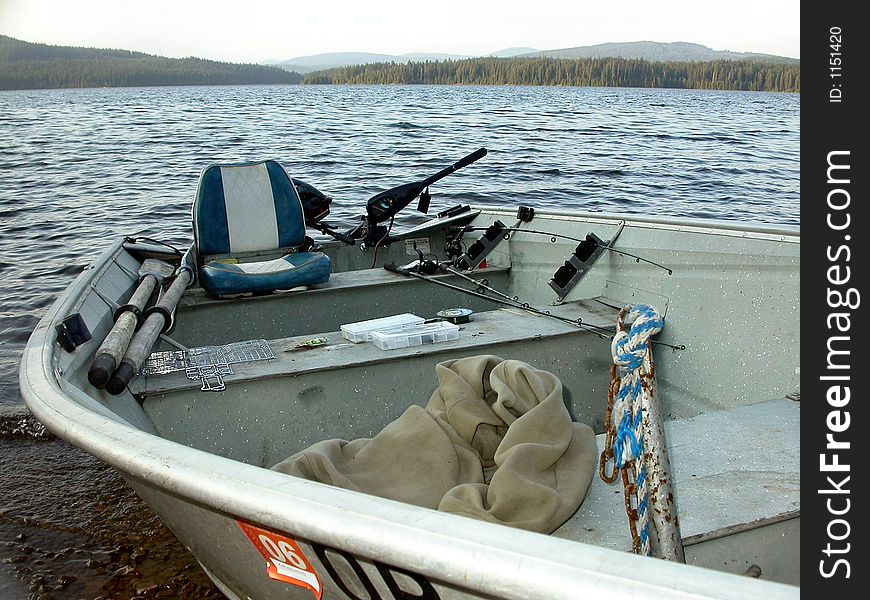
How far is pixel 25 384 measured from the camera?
2812 mm

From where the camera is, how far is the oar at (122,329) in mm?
3094

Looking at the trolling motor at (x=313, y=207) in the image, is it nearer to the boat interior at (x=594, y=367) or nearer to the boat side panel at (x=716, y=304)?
the boat interior at (x=594, y=367)

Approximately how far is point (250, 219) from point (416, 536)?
4.03 metres

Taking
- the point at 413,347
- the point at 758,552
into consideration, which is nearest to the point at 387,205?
the point at 413,347

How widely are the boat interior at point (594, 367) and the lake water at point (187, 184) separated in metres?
0.83

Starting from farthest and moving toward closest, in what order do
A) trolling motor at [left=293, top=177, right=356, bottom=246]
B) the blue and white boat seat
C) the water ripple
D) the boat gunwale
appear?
the water ripple, trolling motor at [left=293, top=177, right=356, bottom=246], the blue and white boat seat, the boat gunwale

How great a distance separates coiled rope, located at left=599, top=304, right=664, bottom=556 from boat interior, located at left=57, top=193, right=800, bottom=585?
0.96ft

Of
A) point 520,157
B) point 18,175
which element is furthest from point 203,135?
point 520,157

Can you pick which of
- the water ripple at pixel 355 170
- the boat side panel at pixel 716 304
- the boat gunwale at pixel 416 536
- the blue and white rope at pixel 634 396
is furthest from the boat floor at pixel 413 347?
the water ripple at pixel 355 170

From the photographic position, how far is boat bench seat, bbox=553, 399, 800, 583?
7.61 feet

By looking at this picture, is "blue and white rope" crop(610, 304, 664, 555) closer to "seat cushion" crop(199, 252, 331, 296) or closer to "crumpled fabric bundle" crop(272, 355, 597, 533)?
"crumpled fabric bundle" crop(272, 355, 597, 533)

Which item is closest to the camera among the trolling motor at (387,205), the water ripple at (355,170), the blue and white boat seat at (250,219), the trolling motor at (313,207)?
the blue and white boat seat at (250,219)

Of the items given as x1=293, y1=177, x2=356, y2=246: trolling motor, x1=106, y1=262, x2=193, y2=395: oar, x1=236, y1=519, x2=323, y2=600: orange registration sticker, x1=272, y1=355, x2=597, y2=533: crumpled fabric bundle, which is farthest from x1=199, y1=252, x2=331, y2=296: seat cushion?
x1=236, y1=519, x2=323, y2=600: orange registration sticker
